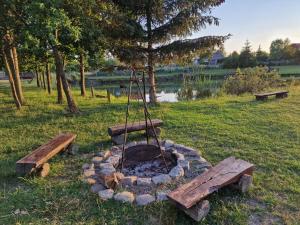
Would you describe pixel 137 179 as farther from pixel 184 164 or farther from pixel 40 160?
pixel 40 160

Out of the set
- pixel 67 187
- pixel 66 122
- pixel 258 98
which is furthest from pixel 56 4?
pixel 258 98

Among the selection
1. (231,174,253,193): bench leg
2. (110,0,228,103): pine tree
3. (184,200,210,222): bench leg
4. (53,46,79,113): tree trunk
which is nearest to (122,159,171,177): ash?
(231,174,253,193): bench leg

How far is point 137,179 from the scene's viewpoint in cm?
376

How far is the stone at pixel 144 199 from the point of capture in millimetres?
3299

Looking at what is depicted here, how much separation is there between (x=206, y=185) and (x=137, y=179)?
0.96 m

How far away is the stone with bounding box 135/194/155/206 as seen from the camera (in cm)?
330

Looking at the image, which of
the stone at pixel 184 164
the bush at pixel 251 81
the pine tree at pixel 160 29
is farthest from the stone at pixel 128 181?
the bush at pixel 251 81

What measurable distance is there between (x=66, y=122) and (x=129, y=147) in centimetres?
287

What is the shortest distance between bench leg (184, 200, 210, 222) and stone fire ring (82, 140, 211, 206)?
441mm

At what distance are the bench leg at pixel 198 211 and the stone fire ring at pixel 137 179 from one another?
0.44 meters

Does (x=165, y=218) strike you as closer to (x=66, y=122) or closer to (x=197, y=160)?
(x=197, y=160)

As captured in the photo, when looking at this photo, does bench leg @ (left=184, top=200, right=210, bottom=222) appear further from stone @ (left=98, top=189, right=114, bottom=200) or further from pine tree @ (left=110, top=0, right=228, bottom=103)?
pine tree @ (left=110, top=0, right=228, bottom=103)

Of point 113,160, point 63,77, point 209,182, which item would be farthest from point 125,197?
point 63,77

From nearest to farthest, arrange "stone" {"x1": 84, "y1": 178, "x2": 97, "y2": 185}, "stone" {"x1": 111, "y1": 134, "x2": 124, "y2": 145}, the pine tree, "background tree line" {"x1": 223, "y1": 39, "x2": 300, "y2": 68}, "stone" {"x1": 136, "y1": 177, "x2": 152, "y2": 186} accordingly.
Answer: "stone" {"x1": 136, "y1": 177, "x2": 152, "y2": 186} < "stone" {"x1": 84, "y1": 178, "x2": 97, "y2": 185} < "stone" {"x1": 111, "y1": 134, "x2": 124, "y2": 145} < the pine tree < "background tree line" {"x1": 223, "y1": 39, "x2": 300, "y2": 68}
